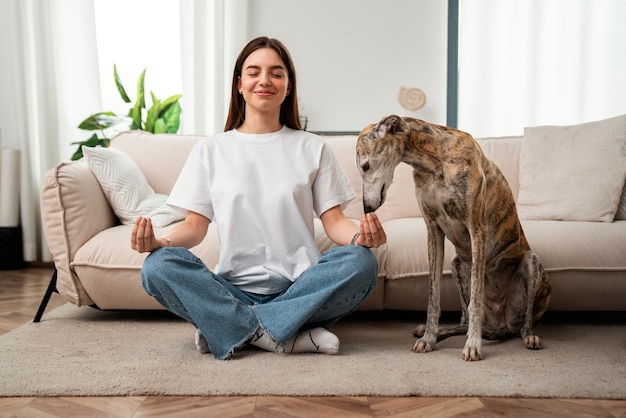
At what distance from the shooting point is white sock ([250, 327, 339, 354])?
75.4 inches

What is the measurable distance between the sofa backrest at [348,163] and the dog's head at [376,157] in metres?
1.11

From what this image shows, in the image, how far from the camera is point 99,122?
156 inches

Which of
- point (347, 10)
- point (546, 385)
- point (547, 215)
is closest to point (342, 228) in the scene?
point (546, 385)

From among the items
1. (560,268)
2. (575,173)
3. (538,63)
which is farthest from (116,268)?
(538,63)

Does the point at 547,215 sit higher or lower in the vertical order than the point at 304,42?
lower

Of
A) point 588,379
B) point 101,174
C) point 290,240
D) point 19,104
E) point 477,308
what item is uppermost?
point 19,104

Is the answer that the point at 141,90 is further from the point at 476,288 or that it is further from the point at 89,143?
the point at 476,288

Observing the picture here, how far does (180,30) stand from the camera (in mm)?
4352

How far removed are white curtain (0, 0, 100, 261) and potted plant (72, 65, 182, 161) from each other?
226 mm

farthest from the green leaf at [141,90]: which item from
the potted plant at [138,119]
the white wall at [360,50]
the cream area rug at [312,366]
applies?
the cream area rug at [312,366]

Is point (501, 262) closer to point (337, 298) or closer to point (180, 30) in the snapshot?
point (337, 298)

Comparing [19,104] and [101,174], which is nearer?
[101,174]

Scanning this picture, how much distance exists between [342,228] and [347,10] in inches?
117

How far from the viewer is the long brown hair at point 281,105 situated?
206cm
